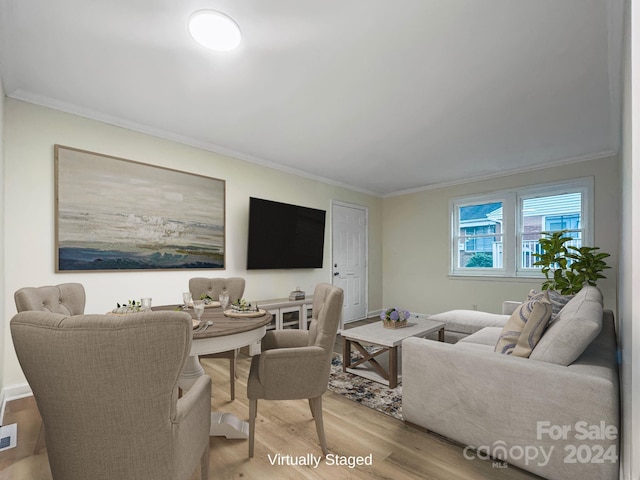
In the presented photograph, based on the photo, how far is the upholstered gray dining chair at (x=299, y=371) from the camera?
67.1 inches

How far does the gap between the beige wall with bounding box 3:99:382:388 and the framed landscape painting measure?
0.09m

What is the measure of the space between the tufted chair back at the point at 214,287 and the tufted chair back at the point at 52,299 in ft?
2.99

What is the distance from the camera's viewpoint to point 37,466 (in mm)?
1678

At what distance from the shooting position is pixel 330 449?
1.81 meters

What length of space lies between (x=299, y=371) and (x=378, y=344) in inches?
45.7

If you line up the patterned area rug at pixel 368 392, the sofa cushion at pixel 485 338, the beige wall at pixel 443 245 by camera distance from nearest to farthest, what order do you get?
1. the patterned area rug at pixel 368 392
2. the sofa cushion at pixel 485 338
3. the beige wall at pixel 443 245

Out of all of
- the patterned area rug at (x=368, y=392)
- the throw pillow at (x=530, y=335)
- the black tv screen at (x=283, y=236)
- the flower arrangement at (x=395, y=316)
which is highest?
the black tv screen at (x=283, y=236)

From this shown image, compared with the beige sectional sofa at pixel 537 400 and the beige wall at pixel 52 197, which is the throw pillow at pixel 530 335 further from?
the beige wall at pixel 52 197

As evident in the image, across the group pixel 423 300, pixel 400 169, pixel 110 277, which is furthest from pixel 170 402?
pixel 423 300

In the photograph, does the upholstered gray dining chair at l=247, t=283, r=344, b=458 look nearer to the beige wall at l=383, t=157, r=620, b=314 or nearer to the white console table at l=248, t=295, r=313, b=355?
the white console table at l=248, t=295, r=313, b=355

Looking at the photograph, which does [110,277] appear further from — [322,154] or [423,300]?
[423,300]

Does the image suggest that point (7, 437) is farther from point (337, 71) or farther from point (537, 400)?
point (337, 71)

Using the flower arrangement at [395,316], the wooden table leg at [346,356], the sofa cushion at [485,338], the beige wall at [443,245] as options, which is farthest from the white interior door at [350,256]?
the sofa cushion at [485,338]

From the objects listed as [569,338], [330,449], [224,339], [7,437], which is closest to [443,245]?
[569,338]
